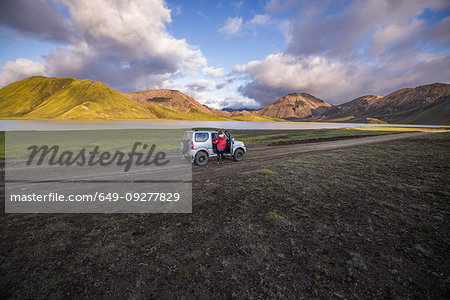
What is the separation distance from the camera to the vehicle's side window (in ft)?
44.3

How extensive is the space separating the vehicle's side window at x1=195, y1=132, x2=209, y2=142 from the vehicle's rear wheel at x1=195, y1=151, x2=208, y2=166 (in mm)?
920

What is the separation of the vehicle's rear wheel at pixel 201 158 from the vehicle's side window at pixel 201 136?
0.92 meters

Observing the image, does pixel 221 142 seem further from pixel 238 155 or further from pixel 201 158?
pixel 238 155

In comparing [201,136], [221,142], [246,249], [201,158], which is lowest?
[246,249]

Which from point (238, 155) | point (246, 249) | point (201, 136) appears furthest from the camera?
point (238, 155)

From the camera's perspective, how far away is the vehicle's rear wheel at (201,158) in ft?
44.0

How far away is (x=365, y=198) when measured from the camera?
754 cm

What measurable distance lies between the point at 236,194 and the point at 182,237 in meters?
3.40

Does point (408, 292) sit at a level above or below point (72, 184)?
below

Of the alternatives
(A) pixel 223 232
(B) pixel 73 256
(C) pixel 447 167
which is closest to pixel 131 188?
(B) pixel 73 256

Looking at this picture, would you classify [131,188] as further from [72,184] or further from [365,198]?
[365,198]

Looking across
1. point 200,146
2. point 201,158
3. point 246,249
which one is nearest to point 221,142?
point 200,146

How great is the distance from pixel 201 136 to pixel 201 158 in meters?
1.58

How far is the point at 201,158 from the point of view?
44.6 ft
